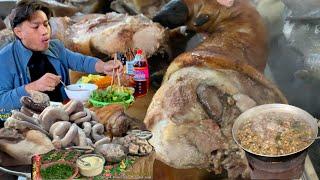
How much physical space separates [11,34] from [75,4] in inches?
34.5

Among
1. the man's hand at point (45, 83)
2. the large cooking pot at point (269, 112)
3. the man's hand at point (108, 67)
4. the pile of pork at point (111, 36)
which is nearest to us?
the large cooking pot at point (269, 112)

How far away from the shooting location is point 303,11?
3285 mm

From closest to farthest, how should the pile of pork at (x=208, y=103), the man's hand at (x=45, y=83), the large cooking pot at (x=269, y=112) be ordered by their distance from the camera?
the large cooking pot at (x=269, y=112) → the pile of pork at (x=208, y=103) → the man's hand at (x=45, y=83)

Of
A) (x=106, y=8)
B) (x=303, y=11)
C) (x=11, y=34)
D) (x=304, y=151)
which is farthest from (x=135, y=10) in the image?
(x=304, y=151)

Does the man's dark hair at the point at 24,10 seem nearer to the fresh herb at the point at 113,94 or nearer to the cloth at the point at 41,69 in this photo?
the cloth at the point at 41,69

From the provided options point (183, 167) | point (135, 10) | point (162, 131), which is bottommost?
point (183, 167)

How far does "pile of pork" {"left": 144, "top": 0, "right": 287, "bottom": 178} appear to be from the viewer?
292cm

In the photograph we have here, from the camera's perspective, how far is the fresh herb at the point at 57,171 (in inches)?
111

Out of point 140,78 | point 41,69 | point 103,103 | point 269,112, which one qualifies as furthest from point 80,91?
point 269,112

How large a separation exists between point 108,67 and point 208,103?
69cm

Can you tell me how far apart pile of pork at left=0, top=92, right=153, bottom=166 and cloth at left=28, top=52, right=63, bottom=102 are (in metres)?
0.10

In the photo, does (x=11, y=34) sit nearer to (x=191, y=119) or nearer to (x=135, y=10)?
(x=135, y=10)

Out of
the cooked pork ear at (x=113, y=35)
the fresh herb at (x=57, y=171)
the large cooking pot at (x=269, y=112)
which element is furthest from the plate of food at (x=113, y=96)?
the large cooking pot at (x=269, y=112)

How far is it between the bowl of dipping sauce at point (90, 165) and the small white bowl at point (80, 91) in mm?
419
